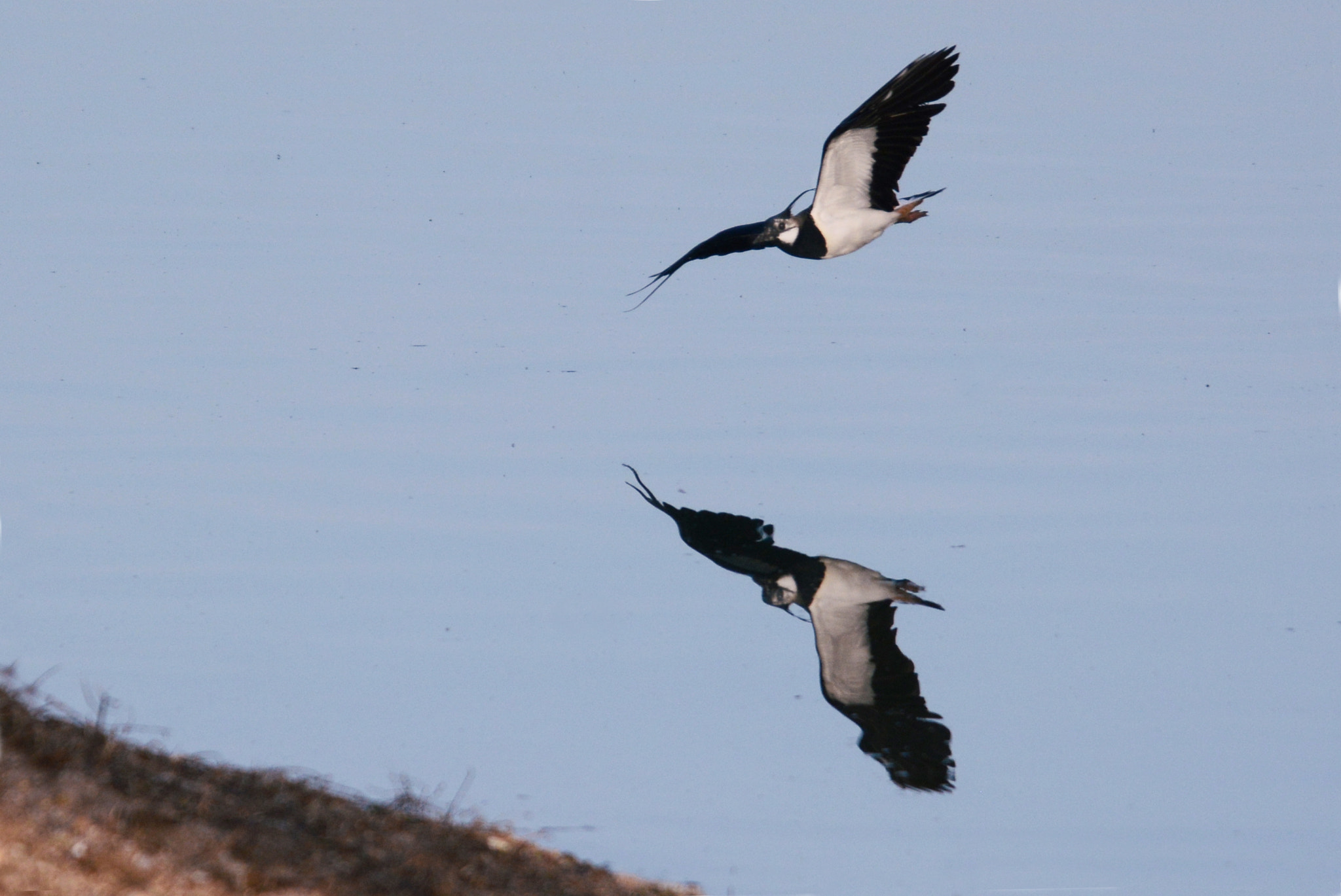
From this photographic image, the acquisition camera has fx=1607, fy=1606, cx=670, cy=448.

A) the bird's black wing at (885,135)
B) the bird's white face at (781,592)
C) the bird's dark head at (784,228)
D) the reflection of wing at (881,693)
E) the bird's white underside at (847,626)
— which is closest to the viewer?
the reflection of wing at (881,693)

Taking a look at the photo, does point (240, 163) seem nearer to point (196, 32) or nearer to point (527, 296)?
point (527, 296)

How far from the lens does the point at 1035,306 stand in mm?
12016

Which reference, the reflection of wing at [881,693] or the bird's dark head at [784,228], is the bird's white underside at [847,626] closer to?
the reflection of wing at [881,693]

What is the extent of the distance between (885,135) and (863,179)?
41 cm

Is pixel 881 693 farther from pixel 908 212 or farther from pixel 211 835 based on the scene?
pixel 908 212

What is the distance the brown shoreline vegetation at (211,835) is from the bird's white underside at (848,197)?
502cm

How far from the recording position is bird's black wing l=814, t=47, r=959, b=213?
8.48 meters

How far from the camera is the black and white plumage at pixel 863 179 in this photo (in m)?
8.53

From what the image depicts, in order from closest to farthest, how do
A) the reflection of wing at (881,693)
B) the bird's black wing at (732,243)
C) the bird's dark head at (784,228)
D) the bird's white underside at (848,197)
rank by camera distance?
the reflection of wing at (881,693) → the bird's white underside at (848,197) → the bird's black wing at (732,243) → the bird's dark head at (784,228)

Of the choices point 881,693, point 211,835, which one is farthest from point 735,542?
point 211,835

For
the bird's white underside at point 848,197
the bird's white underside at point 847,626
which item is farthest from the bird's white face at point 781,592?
the bird's white underside at point 848,197

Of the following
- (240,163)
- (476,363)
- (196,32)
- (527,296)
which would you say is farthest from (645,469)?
(196,32)

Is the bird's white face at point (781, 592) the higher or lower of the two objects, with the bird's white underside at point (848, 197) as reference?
lower

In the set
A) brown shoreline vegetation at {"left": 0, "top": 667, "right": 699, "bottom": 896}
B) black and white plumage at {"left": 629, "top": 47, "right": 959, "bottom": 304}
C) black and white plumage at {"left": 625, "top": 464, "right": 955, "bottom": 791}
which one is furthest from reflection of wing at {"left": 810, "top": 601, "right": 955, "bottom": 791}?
black and white plumage at {"left": 629, "top": 47, "right": 959, "bottom": 304}
